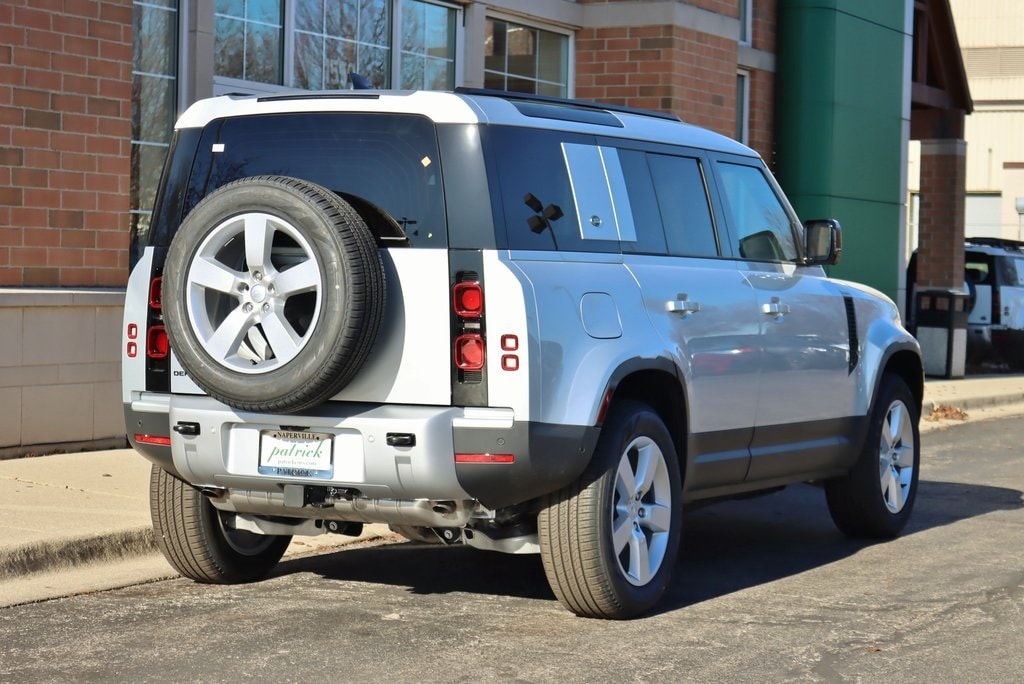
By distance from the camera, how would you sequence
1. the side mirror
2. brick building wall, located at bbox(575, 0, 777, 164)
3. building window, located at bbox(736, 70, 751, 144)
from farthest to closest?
building window, located at bbox(736, 70, 751, 144)
brick building wall, located at bbox(575, 0, 777, 164)
the side mirror

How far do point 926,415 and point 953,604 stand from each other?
390 inches

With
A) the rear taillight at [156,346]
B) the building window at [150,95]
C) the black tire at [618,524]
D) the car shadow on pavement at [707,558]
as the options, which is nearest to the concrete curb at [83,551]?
the car shadow on pavement at [707,558]

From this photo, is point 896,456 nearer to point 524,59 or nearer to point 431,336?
point 431,336

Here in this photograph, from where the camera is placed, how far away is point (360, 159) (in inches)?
239

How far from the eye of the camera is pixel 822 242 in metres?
7.90

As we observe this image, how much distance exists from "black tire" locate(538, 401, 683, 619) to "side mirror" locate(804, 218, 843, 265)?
1817mm

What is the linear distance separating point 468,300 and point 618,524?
1.14 meters

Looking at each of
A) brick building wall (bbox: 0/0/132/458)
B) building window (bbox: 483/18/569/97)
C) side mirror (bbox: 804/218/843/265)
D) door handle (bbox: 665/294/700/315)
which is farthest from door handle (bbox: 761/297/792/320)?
building window (bbox: 483/18/569/97)

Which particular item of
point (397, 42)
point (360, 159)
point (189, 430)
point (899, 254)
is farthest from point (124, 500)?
point (899, 254)

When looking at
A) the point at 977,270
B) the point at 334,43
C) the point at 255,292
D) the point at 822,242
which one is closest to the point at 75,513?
the point at 255,292

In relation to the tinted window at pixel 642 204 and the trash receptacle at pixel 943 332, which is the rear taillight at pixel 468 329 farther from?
the trash receptacle at pixel 943 332

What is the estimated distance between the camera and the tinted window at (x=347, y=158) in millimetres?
5930

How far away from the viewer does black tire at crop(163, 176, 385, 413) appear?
5.69 meters

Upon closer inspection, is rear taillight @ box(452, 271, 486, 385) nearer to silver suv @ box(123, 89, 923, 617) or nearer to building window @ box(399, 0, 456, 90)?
silver suv @ box(123, 89, 923, 617)
